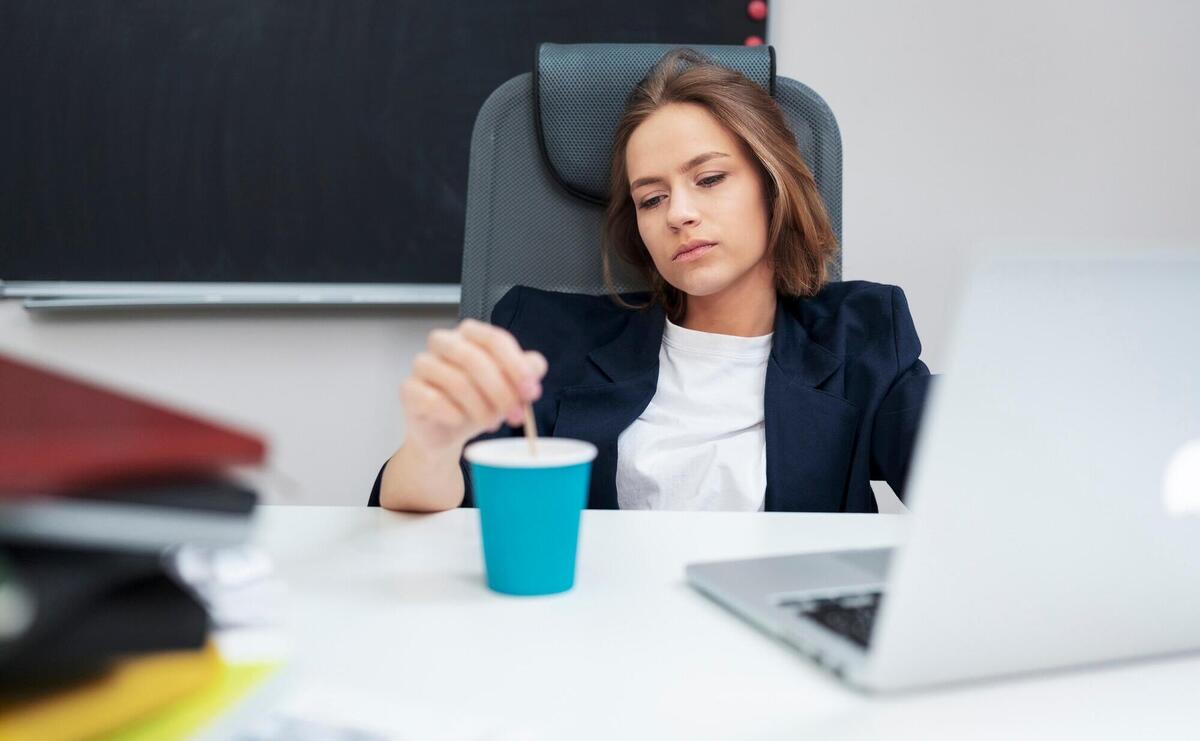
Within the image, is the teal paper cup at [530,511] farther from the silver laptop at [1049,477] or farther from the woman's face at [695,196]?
the woman's face at [695,196]

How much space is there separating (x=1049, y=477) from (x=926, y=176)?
1704mm

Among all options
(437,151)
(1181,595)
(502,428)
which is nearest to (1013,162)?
(437,151)

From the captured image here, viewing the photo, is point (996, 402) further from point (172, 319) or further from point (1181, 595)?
point (172, 319)

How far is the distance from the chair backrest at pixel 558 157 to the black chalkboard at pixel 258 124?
542mm

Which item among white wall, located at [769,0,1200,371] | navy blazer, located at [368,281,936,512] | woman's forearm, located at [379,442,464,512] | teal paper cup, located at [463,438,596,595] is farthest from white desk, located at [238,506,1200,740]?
white wall, located at [769,0,1200,371]

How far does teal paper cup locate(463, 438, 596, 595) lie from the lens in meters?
0.67

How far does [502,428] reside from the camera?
4.19 feet

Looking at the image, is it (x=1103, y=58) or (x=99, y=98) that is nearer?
(x=99, y=98)

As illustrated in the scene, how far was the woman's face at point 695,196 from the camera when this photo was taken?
132cm

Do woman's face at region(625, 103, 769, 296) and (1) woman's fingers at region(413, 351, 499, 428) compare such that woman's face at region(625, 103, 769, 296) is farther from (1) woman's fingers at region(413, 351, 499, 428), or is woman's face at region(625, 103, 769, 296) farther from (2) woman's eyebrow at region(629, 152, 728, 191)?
(1) woman's fingers at region(413, 351, 499, 428)

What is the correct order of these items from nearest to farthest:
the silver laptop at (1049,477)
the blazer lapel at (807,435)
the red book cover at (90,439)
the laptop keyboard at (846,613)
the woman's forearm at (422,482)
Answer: the red book cover at (90,439) → the silver laptop at (1049,477) → the laptop keyboard at (846,613) → the woman's forearm at (422,482) → the blazer lapel at (807,435)

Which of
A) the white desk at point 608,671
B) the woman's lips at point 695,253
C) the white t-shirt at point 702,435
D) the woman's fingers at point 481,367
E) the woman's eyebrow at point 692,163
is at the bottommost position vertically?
the white t-shirt at point 702,435

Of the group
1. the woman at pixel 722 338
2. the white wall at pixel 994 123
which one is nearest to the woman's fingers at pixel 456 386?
the woman at pixel 722 338

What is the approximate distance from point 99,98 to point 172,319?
1.38 ft
